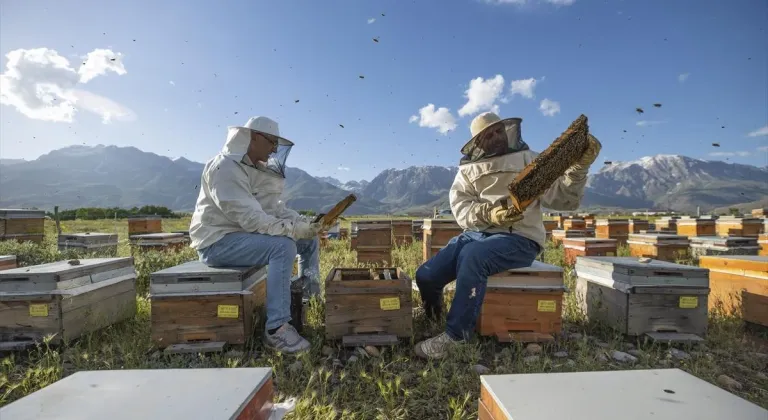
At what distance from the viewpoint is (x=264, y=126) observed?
3924mm

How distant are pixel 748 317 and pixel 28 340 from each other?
6.91 m

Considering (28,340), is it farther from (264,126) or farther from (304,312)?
(264,126)

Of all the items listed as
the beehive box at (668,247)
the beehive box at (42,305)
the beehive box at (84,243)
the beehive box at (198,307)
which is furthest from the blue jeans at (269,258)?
the beehive box at (668,247)

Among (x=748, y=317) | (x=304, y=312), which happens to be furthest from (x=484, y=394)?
(x=748, y=317)

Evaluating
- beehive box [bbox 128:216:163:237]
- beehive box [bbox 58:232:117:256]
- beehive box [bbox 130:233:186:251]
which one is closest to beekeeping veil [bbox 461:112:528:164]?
beehive box [bbox 130:233:186:251]

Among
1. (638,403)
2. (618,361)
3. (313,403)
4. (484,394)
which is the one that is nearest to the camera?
(638,403)

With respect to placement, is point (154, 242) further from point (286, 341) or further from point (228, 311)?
point (286, 341)

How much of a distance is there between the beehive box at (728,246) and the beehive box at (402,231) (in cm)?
634

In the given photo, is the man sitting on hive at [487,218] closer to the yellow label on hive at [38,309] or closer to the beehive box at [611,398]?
the beehive box at [611,398]

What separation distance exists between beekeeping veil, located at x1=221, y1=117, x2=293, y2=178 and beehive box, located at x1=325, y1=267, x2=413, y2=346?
156 cm

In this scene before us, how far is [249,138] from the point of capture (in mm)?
3850

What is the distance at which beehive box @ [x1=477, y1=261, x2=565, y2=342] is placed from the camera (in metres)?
3.51

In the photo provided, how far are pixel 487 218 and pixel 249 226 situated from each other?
220cm

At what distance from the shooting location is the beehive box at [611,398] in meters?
1.22
